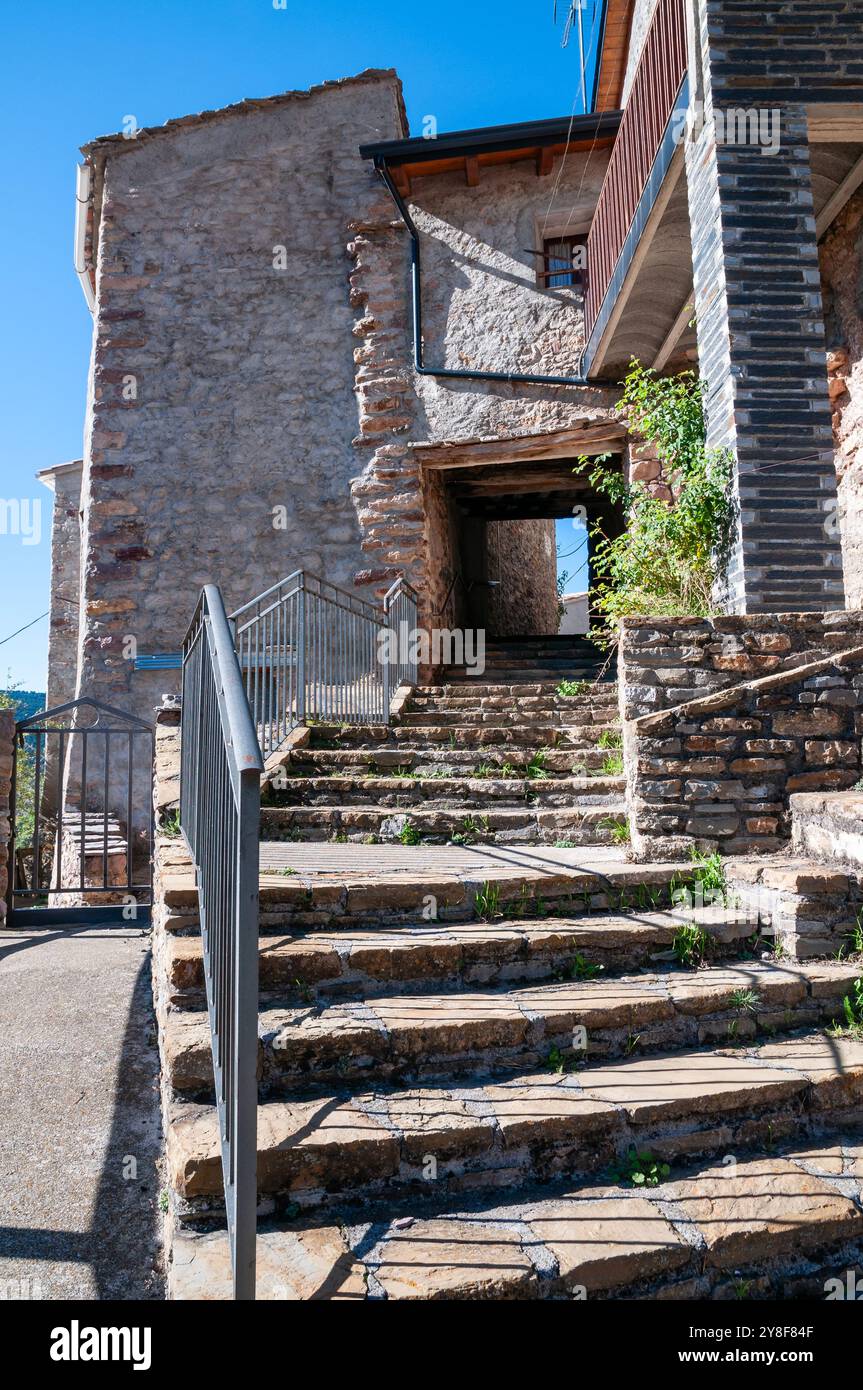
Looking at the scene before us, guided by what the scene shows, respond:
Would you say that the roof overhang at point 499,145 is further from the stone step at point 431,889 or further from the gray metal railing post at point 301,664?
the stone step at point 431,889

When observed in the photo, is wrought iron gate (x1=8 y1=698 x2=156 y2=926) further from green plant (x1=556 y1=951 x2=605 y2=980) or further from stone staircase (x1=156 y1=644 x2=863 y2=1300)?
green plant (x1=556 y1=951 x2=605 y2=980)

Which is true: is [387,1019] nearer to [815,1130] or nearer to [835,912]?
[815,1130]

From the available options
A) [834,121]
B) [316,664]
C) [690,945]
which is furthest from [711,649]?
[834,121]

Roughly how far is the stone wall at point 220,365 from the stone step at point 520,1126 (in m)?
7.06

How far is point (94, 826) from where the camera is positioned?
8.31m

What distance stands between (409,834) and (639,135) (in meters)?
5.42

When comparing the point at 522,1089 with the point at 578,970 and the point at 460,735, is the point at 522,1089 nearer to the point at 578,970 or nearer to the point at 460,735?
the point at 578,970

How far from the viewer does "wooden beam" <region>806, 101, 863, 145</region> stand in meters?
5.09

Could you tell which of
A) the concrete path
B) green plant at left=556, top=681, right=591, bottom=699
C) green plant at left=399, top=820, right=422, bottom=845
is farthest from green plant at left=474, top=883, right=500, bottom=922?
green plant at left=556, top=681, right=591, bottom=699

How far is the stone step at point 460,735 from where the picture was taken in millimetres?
5816

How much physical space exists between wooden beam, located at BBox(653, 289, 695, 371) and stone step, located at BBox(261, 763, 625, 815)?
13.6 ft

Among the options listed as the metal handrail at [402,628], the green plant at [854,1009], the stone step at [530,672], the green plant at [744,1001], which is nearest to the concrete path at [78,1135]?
the green plant at [744,1001]
